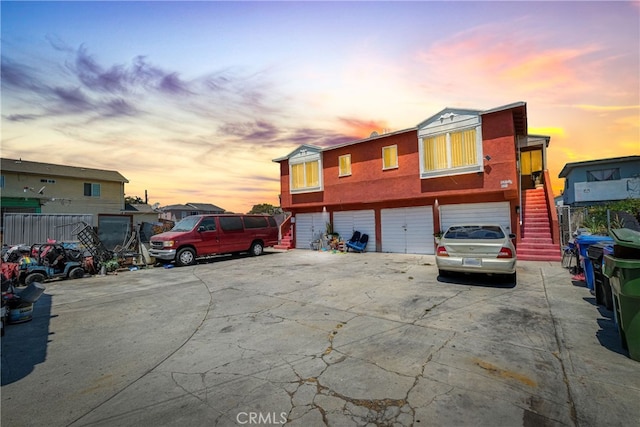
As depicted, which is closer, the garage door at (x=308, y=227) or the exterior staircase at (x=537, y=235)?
the exterior staircase at (x=537, y=235)

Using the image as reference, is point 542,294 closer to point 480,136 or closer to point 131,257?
point 480,136

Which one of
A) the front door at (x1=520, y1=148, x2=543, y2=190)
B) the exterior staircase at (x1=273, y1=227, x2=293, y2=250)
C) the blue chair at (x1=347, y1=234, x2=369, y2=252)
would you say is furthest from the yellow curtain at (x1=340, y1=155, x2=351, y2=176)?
the front door at (x1=520, y1=148, x2=543, y2=190)

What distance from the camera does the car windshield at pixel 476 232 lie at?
766 centimetres

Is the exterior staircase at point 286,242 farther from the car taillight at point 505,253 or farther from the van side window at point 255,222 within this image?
the car taillight at point 505,253

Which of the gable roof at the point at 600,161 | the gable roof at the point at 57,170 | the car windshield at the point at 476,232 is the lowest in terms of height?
the car windshield at the point at 476,232

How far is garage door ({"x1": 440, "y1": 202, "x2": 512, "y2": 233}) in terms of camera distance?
1258 centimetres

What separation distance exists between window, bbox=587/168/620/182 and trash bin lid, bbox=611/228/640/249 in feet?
94.8

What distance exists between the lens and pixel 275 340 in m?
4.43

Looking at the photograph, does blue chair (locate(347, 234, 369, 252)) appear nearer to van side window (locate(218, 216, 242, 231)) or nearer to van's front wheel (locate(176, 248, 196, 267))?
van side window (locate(218, 216, 242, 231))

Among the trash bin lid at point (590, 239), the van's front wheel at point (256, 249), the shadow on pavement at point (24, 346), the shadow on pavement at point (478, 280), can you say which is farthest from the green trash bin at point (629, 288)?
the van's front wheel at point (256, 249)

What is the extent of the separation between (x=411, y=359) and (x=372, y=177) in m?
12.7

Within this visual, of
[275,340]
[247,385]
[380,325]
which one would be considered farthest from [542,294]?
[247,385]

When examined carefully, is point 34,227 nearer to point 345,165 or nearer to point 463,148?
point 345,165

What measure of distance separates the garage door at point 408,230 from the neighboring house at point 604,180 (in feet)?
68.0
